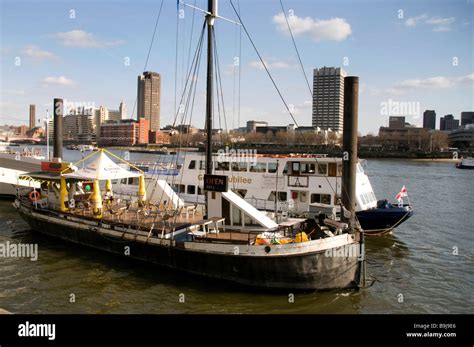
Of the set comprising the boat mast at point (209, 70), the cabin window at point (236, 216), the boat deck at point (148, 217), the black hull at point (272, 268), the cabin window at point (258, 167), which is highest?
the boat mast at point (209, 70)

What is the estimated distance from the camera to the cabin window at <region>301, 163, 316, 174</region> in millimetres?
26859

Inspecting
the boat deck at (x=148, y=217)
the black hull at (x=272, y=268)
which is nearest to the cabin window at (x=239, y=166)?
the boat deck at (x=148, y=217)

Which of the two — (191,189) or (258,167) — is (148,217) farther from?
(258,167)

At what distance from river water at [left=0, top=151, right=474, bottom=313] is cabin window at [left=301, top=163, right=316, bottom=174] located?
A: 575 cm

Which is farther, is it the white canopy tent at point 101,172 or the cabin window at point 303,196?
the cabin window at point 303,196

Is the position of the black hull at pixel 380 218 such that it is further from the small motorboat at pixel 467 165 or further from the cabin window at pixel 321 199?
the small motorboat at pixel 467 165

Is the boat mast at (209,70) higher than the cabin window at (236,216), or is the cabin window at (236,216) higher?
the boat mast at (209,70)

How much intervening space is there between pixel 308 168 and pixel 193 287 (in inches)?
502

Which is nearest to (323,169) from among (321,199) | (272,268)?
(321,199)

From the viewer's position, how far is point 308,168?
26906 millimetres

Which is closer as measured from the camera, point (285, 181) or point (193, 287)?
point (193, 287)

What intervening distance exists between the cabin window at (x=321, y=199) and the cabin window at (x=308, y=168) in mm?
1542

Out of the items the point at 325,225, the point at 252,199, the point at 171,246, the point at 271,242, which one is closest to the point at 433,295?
the point at 325,225

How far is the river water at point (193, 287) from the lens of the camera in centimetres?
1559
